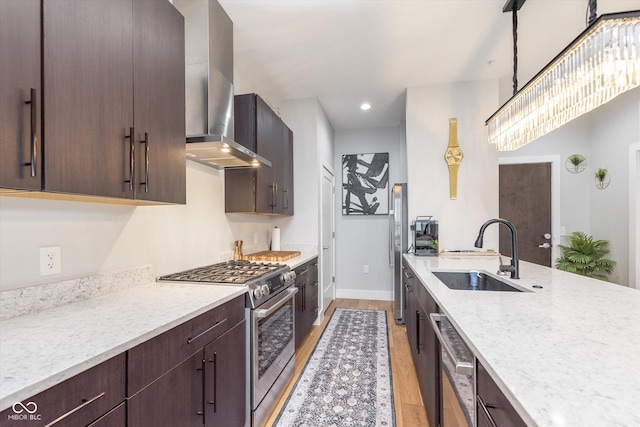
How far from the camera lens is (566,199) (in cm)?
409

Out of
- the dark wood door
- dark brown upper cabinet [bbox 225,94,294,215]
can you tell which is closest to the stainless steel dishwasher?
dark brown upper cabinet [bbox 225,94,294,215]

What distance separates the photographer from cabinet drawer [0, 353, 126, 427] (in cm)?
69

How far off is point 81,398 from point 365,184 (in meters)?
4.41

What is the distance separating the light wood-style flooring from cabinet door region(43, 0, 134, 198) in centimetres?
170

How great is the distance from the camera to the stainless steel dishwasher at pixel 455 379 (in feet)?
3.12

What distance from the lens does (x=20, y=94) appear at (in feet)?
2.90

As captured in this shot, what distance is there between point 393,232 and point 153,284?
2804mm

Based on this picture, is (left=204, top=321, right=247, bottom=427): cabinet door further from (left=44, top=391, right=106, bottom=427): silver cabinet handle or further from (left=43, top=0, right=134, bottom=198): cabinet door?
(left=43, top=0, right=134, bottom=198): cabinet door

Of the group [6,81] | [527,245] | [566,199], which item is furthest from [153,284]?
[566,199]

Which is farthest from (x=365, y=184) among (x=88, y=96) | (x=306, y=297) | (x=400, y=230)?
(x=88, y=96)

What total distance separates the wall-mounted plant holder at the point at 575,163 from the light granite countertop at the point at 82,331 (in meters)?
4.68

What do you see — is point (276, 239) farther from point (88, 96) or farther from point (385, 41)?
point (88, 96)

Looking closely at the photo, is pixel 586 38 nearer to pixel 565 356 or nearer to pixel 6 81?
pixel 565 356

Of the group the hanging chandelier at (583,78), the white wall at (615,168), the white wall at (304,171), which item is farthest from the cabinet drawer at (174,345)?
the white wall at (615,168)
